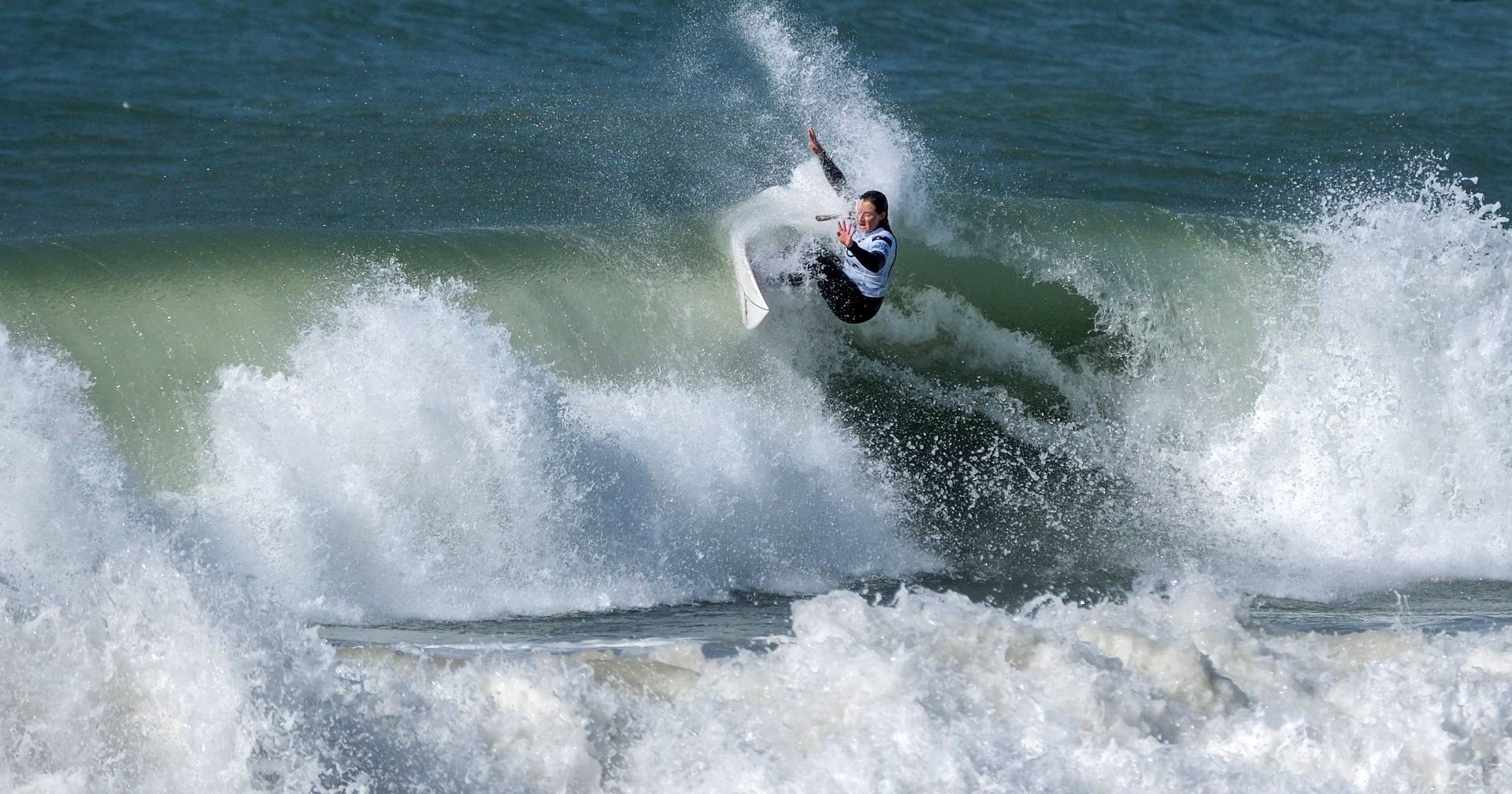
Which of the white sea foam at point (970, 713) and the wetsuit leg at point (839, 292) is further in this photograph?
the wetsuit leg at point (839, 292)

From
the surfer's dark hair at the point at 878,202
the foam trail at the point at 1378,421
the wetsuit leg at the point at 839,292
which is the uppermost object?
the foam trail at the point at 1378,421

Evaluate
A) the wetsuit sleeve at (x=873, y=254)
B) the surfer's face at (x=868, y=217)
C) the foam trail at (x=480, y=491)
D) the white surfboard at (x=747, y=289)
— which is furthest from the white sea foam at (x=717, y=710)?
the white surfboard at (x=747, y=289)

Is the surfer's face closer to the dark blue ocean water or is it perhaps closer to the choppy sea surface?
the choppy sea surface

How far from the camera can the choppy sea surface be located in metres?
4.29

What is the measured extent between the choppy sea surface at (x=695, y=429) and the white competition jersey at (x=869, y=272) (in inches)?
28.3

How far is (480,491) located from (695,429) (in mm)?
1545

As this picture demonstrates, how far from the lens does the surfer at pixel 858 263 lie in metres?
8.41

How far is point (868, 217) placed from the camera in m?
8.41

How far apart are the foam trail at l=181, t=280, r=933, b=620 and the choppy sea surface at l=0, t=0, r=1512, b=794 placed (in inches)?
1.0

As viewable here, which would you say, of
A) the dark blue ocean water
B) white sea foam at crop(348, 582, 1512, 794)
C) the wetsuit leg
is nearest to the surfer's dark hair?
the wetsuit leg

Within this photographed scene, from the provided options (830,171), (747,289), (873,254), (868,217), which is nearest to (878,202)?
(868,217)

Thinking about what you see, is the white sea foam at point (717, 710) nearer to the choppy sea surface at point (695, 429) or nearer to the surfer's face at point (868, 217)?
the choppy sea surface at point (695, 429)

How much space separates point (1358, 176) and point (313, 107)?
35.1 feet

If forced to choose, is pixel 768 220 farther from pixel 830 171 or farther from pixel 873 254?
pixel 873 254
